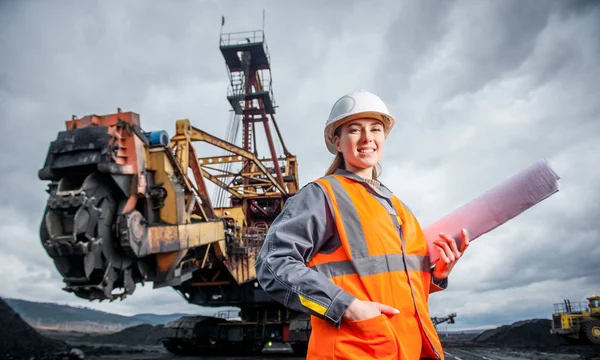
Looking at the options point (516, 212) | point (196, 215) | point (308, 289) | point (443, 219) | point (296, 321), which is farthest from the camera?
point (296, 321)

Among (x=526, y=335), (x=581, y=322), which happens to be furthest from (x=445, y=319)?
(x=526, y=335)

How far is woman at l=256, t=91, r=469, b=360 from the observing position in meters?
1.40

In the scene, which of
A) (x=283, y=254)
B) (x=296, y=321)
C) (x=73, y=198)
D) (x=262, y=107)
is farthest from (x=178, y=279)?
(x=262, y=107)

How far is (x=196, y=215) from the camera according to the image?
10.0 metres

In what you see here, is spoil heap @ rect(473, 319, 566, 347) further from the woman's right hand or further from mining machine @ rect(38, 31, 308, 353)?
the woman's right hand

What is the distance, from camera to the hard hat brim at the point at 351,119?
1842 mm

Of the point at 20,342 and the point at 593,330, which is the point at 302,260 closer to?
the point at 20,342

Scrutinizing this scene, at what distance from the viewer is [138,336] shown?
3186cm

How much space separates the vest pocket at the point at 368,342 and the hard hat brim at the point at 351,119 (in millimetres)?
881

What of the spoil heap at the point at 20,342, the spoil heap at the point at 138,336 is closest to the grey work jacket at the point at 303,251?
the spoil heap at the point at 20,342

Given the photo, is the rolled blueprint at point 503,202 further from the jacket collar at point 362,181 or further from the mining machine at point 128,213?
the mining machine at point 128,213

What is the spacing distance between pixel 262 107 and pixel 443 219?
18603mm

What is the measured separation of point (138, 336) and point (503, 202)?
3526 cm

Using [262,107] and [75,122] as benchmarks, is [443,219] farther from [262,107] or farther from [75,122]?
[262,107]
